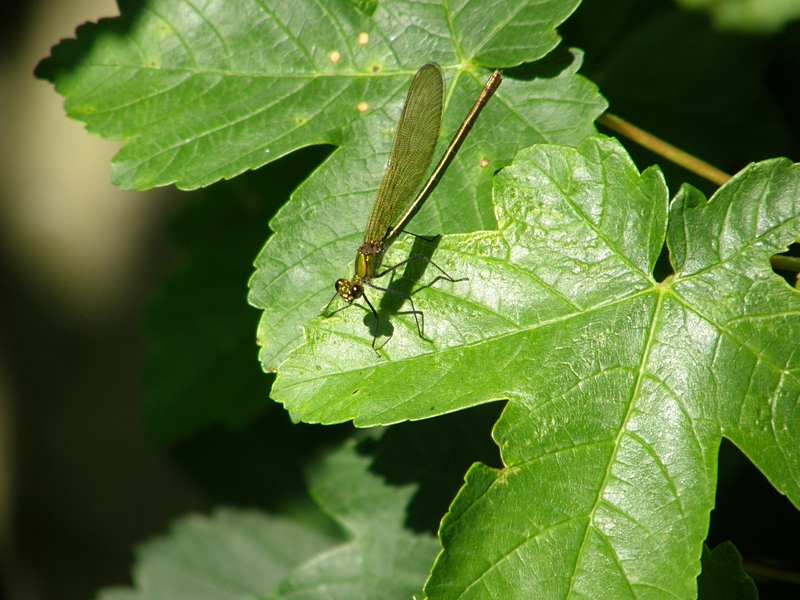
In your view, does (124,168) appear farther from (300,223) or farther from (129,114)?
(300,223)

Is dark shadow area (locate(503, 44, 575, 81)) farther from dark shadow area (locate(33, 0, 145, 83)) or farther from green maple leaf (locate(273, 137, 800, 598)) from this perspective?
dark shadow area (locate(33, 0, 145, 83))

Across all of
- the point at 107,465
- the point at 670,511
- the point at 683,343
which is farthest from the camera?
the point at 107,465

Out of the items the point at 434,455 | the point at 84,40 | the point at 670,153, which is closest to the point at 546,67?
the point at 670,153

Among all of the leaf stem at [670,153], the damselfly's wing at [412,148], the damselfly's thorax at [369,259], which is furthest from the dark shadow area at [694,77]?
the damselfly's thorax at [369,259]

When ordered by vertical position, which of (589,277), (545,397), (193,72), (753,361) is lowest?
(753,361)

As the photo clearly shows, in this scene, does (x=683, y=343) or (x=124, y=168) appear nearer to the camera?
(x=683, y=343)

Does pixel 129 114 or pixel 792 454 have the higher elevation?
pixel 129 114

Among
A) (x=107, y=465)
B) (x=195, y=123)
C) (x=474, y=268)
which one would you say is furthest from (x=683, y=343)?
(x=107, y=465)
